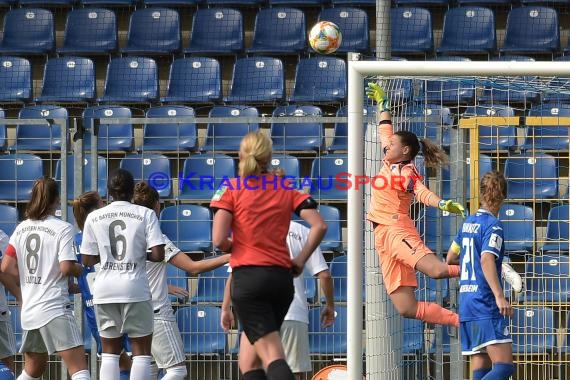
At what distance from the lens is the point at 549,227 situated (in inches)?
440

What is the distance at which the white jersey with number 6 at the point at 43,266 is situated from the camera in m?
8.20

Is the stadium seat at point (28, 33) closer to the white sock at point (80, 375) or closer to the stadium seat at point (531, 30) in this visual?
the stadium seat at point (531, 30)

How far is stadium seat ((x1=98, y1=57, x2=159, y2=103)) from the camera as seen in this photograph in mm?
13633

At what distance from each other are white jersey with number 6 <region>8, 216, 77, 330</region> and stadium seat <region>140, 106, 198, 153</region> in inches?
150

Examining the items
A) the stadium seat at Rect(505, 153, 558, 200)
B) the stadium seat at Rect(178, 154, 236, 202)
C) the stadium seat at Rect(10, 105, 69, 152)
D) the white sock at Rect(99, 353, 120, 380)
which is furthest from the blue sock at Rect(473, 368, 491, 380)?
the stadium seat at Rect(10, 105, 69, 152)

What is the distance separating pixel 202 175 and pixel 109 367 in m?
3.64

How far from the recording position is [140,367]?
8047 millimetres

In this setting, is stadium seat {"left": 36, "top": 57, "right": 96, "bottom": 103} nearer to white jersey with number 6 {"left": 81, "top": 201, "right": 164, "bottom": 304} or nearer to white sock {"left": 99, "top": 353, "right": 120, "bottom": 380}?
white jersey with number 6 {"left": 81, "top": 201, "right": 164, "bottom": 304}

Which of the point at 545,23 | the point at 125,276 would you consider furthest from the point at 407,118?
the point at 545,23

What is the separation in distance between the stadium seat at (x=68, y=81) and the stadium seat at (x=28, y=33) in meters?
0.52

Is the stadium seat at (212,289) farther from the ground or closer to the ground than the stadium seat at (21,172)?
closer to the ground

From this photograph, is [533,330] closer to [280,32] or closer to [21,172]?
[21,172]

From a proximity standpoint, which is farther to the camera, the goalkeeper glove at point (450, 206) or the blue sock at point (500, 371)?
the goalkeeper glove at point (450, 206)

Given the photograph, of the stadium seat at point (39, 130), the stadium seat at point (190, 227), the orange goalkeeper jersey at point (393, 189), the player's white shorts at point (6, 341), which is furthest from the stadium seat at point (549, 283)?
the stadium seat at point (39, 130)
